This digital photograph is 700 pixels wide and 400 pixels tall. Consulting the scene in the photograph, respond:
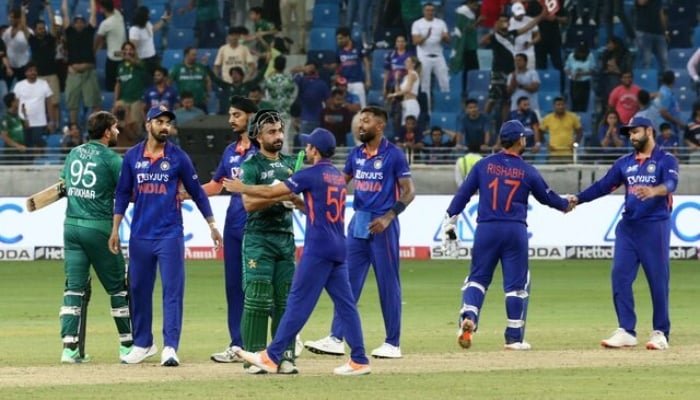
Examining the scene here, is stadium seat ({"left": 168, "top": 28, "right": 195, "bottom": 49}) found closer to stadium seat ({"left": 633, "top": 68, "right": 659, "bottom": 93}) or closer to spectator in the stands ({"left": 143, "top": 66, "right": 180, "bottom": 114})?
spectator in the stands ({"left": 143, "top": 66, "right": 180, "bottom": 114})

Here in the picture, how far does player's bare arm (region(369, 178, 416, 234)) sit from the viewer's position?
1645 cm

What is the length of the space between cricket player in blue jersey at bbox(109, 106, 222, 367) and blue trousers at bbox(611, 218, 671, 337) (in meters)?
4.45

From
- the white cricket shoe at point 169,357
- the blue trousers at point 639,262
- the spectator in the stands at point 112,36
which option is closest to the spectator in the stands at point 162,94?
the spectator in the stands at point 112,36

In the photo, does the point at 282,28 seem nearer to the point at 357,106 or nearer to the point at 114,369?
the point at 357,106

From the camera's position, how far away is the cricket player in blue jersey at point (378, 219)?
16.6 m

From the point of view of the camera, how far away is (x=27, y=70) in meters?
34.6

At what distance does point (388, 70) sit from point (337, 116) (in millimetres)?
1939

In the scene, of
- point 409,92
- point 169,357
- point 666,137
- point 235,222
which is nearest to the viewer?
point 169,357

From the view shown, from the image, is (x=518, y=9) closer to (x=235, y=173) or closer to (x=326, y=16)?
(x=326, y=16)

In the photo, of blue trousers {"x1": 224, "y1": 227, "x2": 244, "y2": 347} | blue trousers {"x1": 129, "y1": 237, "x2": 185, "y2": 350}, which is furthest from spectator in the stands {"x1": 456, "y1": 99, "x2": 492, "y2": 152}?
blue trousers {"x1": 129, "y1": 237, "x2": 185, "y2": 350}

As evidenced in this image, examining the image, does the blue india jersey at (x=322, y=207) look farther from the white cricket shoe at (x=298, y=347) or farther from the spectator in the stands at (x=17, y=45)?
the spectator in the stands at (x=17, y=45)

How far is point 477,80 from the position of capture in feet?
116

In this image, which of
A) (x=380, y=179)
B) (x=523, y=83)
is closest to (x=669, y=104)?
(x=523, y=83)

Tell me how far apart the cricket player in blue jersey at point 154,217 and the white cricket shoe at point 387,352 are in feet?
6.29
